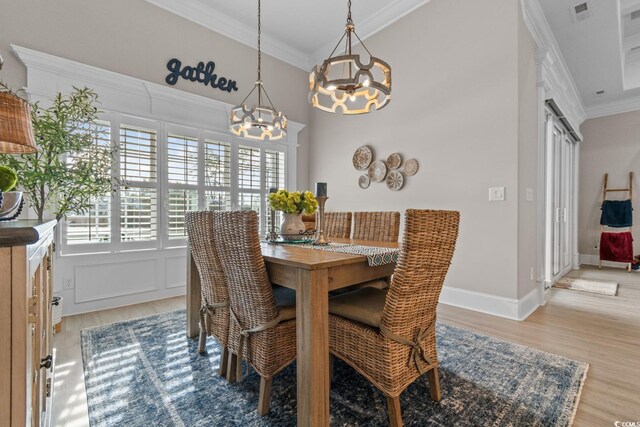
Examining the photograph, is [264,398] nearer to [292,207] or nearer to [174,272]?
[292,207]

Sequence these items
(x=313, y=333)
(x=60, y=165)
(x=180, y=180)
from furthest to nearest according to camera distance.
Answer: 1. (x=180, y=180)
2. (x=60, y=165)
3. (x=313, y=333)

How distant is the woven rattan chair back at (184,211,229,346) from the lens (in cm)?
173

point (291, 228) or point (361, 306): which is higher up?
point (291, 228)

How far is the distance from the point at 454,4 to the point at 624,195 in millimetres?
5064

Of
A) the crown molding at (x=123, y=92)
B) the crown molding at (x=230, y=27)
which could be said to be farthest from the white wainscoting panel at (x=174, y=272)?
the crown molding at (x=230, y=27)

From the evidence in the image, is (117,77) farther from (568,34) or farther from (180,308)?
(568,34)

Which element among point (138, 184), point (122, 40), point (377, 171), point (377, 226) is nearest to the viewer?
point (377, 226)

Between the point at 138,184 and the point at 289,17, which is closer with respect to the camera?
the point at 138,184

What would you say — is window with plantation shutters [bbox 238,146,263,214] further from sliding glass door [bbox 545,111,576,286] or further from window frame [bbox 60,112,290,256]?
sliding glass door [bbox 545,111,576,286]

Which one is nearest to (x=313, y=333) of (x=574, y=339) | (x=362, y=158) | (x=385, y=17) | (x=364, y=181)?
(x=574, y=339)

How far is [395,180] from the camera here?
3.77 m

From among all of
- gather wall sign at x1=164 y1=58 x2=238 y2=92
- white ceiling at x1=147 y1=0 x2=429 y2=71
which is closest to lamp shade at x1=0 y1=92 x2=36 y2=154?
gather wall sign at x1=164 y1=58 x2=238 y2=92

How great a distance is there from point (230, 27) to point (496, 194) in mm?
3762

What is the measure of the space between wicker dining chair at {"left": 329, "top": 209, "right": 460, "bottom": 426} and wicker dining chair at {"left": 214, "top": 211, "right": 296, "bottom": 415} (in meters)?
0.30
